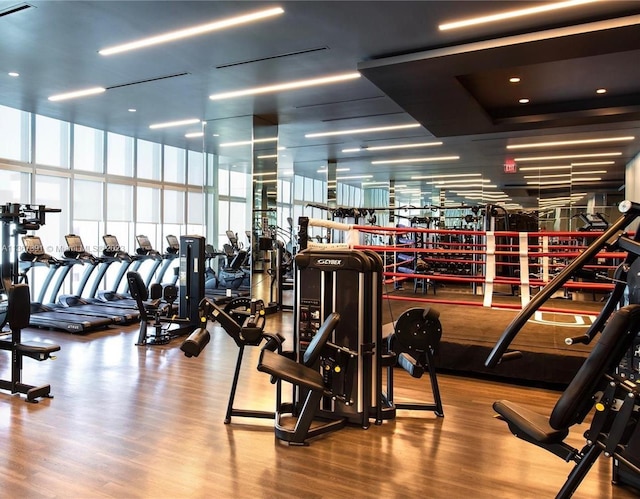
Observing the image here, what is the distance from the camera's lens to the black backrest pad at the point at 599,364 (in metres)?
1.76

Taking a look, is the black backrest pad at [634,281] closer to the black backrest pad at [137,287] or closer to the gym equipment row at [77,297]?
the black backrest pad at [137,287]

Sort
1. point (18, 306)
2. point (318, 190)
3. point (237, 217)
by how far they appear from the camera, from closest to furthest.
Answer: point (18, 306) → point (237, 217) → point (318, 190)

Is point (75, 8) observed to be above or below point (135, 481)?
above

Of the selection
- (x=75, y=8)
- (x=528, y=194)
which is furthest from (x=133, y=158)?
(x=528, y=194)

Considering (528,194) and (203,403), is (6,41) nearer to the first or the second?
(203,403)

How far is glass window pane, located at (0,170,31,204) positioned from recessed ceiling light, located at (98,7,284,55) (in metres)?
4.04

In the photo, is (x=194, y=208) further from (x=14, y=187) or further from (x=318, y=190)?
(x=318, y=190)

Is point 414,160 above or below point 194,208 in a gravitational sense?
above

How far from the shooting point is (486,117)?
7539 millimetres

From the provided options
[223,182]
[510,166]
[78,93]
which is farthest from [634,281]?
[510,166]

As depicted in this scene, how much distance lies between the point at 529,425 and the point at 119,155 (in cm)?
1034

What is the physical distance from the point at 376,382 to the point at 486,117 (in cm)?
570

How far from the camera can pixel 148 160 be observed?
11.1 metres

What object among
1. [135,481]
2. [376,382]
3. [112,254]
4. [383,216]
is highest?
[383,216]
